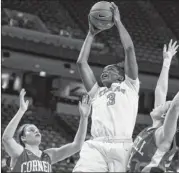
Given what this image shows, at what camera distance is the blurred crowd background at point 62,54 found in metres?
14.3

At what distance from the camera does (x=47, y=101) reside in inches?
649

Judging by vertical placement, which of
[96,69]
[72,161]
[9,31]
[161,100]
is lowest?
[72,161]

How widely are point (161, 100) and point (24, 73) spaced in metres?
12.4

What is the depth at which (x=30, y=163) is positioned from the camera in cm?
444

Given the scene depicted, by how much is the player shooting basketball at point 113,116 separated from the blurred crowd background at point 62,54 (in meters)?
8.48

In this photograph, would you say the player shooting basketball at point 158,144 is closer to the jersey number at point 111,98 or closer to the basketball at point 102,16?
the jersey number at point 111,98

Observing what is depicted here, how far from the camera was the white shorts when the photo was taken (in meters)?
4.40

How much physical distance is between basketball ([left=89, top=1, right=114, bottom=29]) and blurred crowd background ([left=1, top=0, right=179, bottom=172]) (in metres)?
8.48

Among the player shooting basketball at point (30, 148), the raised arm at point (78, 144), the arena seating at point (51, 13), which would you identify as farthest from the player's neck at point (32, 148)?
the arena seating at point (51, 13)

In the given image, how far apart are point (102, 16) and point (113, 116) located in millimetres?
Answer: 884

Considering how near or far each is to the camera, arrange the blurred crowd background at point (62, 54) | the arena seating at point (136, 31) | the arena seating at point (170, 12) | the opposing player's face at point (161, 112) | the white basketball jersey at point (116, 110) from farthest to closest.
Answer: the arena seating at point (170, 12)
the arena seating at point (136, 31)
the blurred crowd background at point (62, 54)
the white basketball jersey at point (116, 110)
the opposing player's face at point (161, 112)

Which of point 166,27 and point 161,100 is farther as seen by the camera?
point 166,27

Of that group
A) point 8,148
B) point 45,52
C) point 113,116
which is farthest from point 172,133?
point 45,52

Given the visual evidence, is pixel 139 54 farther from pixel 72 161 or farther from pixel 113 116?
pixel 113 116
